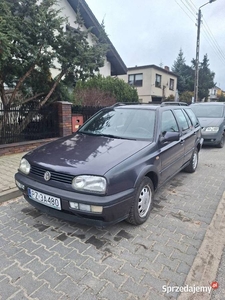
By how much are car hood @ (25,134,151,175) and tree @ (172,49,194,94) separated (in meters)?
33.0

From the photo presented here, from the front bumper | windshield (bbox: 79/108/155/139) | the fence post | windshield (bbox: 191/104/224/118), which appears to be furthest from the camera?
windshield (bbox: 191/104/224/118)

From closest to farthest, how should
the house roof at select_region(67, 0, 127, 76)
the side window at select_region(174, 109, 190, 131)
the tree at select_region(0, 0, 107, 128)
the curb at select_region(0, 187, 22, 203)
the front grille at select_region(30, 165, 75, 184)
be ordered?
the front grille at select_region(30, 165, 75, 184) < the curb at select_region(0, 187, 22, 203) < the side window at select_region(174, 109, 190, 131) < the tree at select_region(0, 0, 107, 128) < the house roof at select_region(67, 0, 127, 76)

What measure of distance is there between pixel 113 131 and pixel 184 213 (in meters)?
1.69

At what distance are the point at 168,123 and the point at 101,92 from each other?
7189 millimetres

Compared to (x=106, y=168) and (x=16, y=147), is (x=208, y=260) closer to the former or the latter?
(x=106, y=168)

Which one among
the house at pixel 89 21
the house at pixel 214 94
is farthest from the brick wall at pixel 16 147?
the house at pixel 214 94

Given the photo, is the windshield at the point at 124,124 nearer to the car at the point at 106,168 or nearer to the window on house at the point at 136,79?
the car at the point at 106,168

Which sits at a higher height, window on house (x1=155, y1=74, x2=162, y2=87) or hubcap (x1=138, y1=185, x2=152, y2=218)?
window on house (x1=155, y1=74, x2=162, y2=87)

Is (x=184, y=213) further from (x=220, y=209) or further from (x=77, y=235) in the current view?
(x=77, y=235)

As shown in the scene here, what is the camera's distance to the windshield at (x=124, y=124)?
3416 millimetres

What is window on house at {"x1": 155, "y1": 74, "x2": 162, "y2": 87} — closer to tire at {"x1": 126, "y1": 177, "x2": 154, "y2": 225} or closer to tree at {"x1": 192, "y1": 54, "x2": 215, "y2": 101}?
tree at {"x1": 192, "y1": 54, "x2": 215, "y2": 101}

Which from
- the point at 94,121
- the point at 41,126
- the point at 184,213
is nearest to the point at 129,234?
the point at 184,213

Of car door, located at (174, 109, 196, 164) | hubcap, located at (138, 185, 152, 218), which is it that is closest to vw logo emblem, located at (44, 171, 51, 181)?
hubcap, located at (138, 185, 152, 218)

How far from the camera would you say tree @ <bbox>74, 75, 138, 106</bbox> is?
1008 cm
